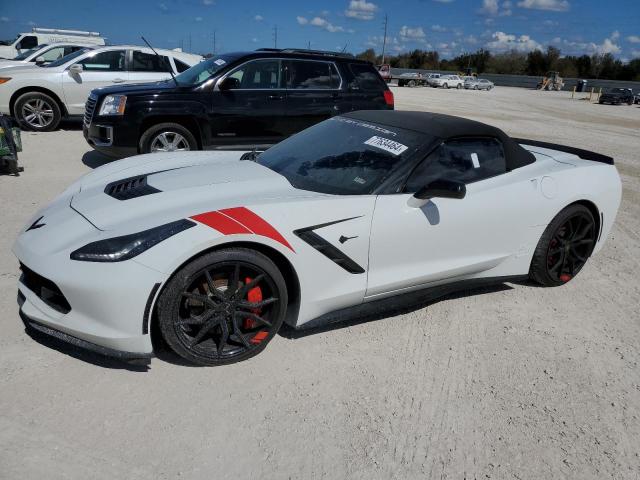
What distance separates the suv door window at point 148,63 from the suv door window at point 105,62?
24 centimetres

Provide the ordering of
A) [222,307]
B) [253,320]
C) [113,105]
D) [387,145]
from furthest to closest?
[113,105]
[387,145]
[253,320]
[222,307]

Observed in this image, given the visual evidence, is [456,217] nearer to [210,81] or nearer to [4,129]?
[210,81]

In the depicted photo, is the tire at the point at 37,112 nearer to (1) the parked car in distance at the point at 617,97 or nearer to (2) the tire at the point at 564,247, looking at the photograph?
(2) the tire at the point at 564,247

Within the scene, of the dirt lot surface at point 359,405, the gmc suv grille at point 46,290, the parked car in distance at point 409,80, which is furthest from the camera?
the parked car in distance at point 409,80

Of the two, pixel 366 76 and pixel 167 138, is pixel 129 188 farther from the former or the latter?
pixel 366 76

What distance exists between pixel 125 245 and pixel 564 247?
334 cm

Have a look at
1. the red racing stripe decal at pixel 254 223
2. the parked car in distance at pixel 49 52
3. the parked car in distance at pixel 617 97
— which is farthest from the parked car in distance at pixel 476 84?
the red racing stripe decal at pixel 254 223

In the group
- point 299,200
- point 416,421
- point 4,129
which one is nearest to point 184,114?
point 4,129

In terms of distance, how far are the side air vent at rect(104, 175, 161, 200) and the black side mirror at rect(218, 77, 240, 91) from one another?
12.1ft

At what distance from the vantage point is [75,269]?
2.51m

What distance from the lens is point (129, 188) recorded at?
319 cm

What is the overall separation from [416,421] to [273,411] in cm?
72

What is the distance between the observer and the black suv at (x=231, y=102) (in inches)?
259

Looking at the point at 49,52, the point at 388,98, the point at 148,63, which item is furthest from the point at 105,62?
the point at 388,98
